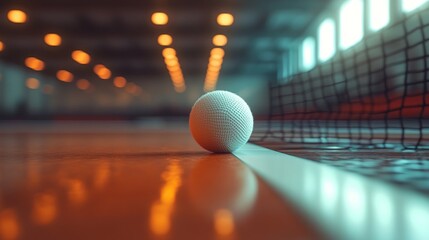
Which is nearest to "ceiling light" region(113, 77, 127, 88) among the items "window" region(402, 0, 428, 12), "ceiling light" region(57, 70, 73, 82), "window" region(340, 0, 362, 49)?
"ceiling light" region(57, 70, 73, 82)

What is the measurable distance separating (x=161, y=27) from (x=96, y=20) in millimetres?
1643

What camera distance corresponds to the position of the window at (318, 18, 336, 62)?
9.62 metres

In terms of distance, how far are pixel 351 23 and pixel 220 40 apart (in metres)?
4.54

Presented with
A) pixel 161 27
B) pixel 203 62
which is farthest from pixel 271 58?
pixel 161 27

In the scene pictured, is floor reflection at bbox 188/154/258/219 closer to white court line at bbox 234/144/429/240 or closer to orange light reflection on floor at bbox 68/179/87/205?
white court line at bbox 234/144/429/240

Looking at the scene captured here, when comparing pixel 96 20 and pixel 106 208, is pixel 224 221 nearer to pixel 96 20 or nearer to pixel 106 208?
pixel 106 208

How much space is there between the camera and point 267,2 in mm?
7988

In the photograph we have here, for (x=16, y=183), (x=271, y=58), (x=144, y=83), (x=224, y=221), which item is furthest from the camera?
(x=144, y=83)

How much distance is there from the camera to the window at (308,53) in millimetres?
11616

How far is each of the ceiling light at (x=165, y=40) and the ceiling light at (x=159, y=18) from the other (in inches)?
67.6

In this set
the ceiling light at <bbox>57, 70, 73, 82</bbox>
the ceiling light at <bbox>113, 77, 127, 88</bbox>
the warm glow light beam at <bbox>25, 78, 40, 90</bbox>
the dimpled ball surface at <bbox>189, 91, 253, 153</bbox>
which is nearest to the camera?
the dimpled ball surface at <bbox>189, 91, 253, 153</bbox>

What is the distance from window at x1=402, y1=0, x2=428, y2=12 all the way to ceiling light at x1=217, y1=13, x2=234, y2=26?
3825 millimetres

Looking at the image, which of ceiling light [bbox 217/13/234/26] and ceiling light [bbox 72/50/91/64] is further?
ceiling light [bbox 72/50/91/64]

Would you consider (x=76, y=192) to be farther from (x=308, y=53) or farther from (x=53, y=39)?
(x=53, y=39)
